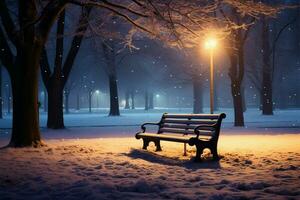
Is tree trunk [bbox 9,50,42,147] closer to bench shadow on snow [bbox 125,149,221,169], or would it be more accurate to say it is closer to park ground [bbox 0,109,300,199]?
park ground [bbox 0,109,300,199]

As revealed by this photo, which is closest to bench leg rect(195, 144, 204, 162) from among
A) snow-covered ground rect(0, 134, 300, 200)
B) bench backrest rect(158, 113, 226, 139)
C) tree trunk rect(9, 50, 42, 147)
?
snow-covered ground rect(0, 134, 300, 200)

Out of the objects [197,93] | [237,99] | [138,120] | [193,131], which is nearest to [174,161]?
[193,131]

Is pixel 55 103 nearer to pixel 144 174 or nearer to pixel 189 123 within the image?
pixel 189 123

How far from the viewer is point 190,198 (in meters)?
5.96

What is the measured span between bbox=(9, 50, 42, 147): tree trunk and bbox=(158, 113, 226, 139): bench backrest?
155 inches

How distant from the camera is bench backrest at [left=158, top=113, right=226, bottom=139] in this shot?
1014 cm

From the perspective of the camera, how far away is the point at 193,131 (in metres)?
11.1

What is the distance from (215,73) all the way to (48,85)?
3316 centimetres

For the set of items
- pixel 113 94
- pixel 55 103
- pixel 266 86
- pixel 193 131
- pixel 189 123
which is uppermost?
pixel 266 86

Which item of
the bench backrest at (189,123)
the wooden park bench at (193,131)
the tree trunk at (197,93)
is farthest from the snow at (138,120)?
the wooden park bench at (193,131)

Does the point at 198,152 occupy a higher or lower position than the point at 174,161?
higher

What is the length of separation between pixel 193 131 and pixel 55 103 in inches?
469

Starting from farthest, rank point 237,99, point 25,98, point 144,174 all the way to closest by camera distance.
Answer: point 237,99
point 25,98
point 144,174

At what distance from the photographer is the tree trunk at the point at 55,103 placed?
21188 millimetres
